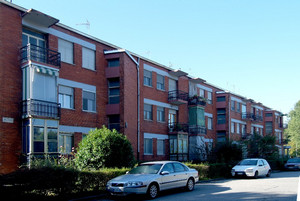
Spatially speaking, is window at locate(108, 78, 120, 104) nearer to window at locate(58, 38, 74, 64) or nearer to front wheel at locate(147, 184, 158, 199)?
window at locate(58, 38, 74, 64)

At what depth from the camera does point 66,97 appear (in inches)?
949

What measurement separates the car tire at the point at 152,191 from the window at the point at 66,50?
12.8 metres

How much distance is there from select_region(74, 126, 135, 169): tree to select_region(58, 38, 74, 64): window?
279 inches

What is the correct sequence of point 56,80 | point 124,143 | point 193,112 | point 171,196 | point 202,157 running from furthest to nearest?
1. point 193,112
2. point 202,157
3. point 56,80
4. point 124,143
5. point 171,196

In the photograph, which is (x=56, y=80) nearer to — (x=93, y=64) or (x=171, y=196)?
(x=93, y=64)

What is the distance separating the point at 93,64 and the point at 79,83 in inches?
90.5

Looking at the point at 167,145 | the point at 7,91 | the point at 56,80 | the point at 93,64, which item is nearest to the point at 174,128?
the point at 167,145

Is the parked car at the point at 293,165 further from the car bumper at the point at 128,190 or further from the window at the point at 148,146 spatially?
the car bumper at the point at 128,190

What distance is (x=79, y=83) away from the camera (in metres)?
25.0

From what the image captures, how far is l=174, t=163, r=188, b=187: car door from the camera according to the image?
51.9ft

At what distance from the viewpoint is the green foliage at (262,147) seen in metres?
38.6

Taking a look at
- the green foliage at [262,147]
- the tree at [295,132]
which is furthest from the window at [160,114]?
the tree at [295,132]

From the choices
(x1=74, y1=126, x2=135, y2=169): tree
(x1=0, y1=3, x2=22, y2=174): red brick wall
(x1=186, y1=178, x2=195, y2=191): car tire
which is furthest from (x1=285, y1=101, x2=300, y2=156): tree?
(x1=0, y1=3, x2=22, y2=174): red brick wall

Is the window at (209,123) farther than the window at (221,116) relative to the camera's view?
No
